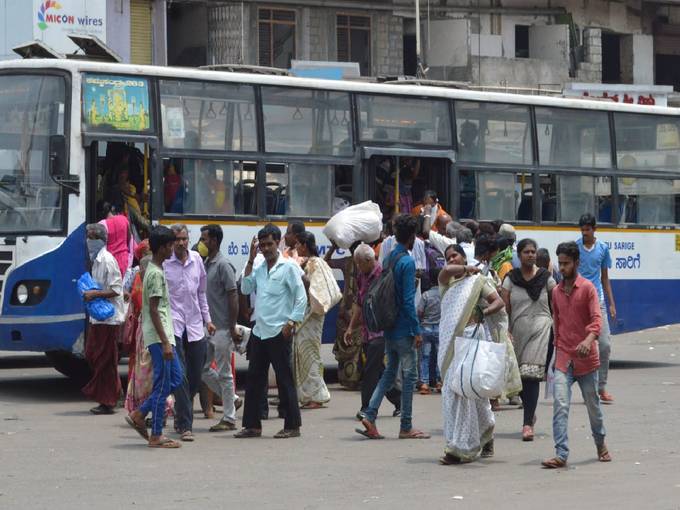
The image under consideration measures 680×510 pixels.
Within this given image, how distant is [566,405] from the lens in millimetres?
8125

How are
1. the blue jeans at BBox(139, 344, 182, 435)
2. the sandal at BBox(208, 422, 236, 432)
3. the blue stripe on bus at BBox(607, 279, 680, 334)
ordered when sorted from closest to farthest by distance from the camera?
the blue jeans at BBox(139, 344, 182, 435), the sandal at BBox(208, 422, 236, 432), the blue stripe on bus at BBox(607, 279, 680, 334)

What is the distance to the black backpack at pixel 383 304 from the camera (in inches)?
366

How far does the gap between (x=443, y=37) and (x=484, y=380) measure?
24.8m

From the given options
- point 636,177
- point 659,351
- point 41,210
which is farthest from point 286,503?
point 659,351

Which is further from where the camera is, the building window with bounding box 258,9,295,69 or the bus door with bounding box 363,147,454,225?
the building window with bounding box 258,9,295,69

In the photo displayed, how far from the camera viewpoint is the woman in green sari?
835 centimetres

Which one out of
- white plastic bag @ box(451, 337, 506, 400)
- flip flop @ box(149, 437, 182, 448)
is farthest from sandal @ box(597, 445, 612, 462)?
flip flop @ box(149, 437, 182, 448)

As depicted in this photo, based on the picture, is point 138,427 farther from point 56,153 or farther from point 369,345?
point 56,153

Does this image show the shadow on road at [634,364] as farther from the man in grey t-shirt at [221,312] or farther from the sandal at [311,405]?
the man in grey t-shirt at [221,312]

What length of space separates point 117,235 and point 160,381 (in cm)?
307

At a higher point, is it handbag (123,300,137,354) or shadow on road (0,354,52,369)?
handbag (123,300,137,354)

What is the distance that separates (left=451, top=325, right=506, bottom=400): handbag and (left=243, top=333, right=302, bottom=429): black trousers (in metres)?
1.62

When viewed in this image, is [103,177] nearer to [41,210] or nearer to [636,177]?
[41,210]

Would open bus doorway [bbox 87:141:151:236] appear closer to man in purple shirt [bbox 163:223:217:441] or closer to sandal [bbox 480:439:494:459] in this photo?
man in purple shirt [bbox 163:223:217:441]
